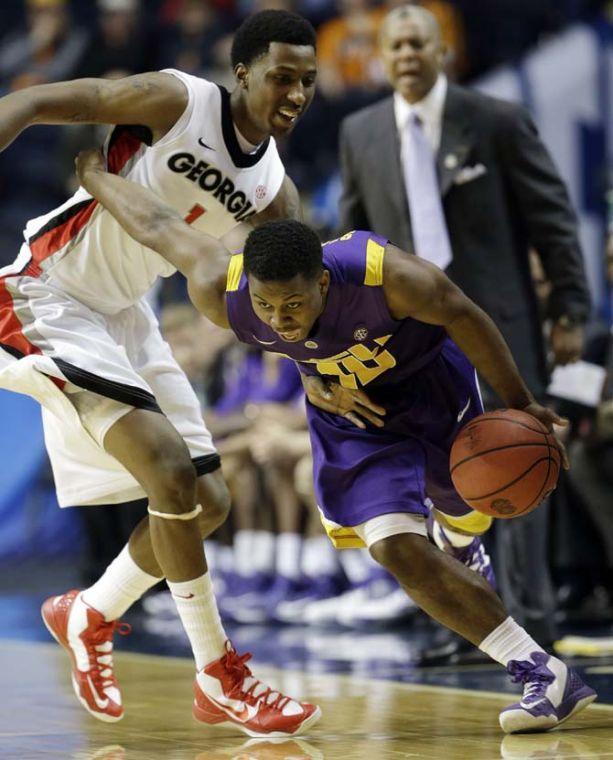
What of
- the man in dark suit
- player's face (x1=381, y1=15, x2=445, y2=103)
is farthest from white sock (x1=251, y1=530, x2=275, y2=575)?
player's face (x1=381, y1=15, x2=445, y2=103)

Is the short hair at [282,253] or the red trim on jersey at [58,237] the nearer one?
the short hair at [282,253]

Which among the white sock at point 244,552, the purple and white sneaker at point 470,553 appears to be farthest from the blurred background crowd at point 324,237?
the purple and white sneaker at point 470,553

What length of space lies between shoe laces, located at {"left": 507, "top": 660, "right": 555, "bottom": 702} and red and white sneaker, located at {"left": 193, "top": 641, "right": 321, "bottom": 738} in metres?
0.58

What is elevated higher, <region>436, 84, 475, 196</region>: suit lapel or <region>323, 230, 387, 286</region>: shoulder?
<region>436, 84, 475, 196</region>: suit lapel

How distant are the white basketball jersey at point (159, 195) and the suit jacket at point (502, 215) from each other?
134 cm

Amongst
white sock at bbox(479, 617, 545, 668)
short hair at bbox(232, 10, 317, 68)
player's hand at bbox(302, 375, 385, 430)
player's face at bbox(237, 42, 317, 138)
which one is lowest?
white sock at bbox(479, 617, 545, 668)

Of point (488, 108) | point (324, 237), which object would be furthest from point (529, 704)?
point (324, 237)

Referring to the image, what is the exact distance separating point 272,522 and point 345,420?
3.84 meters

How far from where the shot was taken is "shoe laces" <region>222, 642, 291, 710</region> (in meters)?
3.92

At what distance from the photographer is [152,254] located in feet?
13.9

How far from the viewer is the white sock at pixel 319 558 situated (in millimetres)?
7559

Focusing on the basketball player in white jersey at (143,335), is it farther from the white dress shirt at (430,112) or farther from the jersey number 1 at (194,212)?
the white dress shirt at (430,112)

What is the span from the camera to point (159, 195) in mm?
4141

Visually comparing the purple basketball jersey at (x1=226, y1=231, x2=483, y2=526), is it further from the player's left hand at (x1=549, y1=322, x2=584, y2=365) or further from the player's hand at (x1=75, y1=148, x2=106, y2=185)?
the player's left hand at (x1=549, y1=322, x2=584, y2=365)
